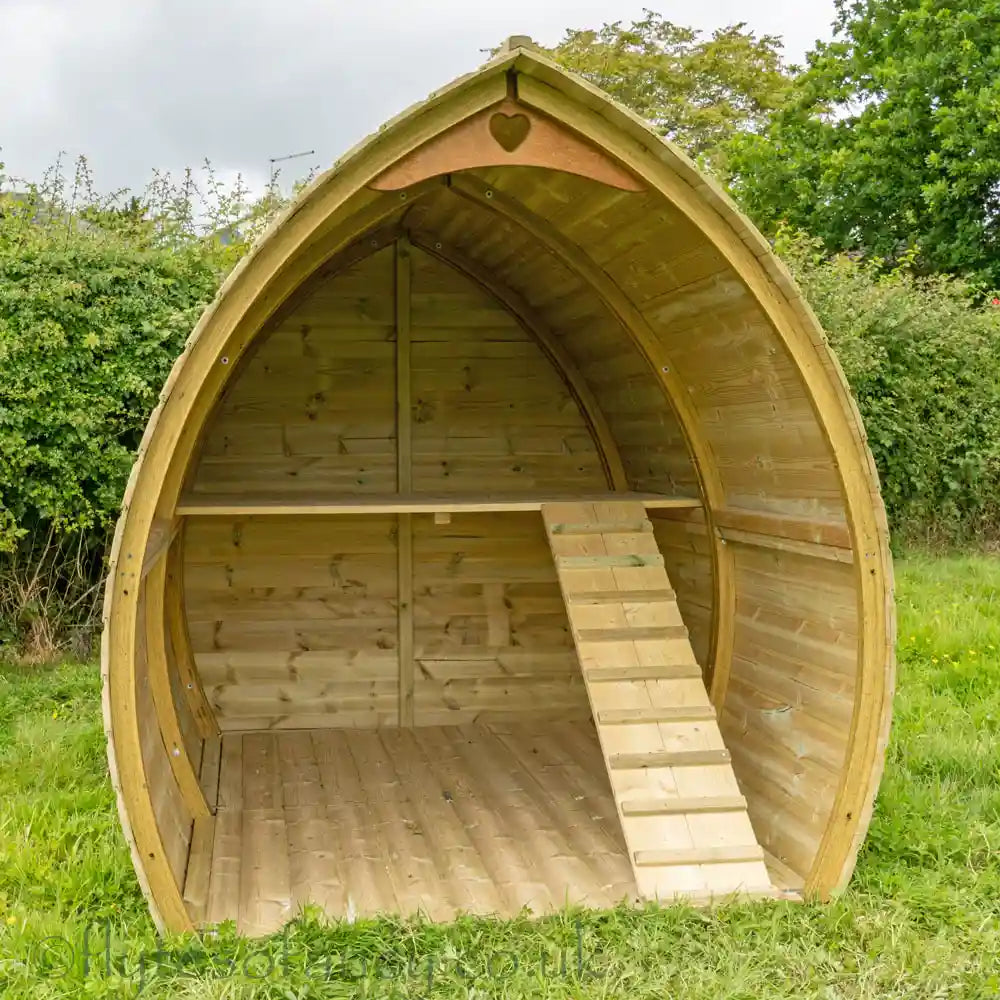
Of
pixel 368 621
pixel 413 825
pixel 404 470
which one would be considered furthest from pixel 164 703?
pixel 404 470

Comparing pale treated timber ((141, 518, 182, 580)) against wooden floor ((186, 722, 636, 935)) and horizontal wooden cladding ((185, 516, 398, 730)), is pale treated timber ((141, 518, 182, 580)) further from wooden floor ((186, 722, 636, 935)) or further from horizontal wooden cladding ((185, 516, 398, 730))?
horizontal wooden cladding ((185, 516, 398, 730))

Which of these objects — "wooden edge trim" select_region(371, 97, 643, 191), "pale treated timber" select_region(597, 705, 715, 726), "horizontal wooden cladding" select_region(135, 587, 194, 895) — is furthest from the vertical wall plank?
"wooden edge trim" select_region(371, 97, 643, 191)

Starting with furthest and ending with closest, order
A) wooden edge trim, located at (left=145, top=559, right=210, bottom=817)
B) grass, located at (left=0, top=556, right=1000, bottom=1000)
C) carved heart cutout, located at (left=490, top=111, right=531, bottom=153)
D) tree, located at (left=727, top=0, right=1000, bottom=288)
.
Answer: tree, located at (left=727, top=0, right=1000, bottom=288) → wooden edge trim, located at (left=145, top=559, right=210, bottom=817) → carved heart cutout, located at (left=490, top=111, right=531, bottom=153) → grass, located at (left=0, top=556, right=1000, bottom=1000)

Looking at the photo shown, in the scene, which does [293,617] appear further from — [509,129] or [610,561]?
[509,129]

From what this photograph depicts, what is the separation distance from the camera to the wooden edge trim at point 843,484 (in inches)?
138

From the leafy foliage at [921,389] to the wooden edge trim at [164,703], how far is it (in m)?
6.11

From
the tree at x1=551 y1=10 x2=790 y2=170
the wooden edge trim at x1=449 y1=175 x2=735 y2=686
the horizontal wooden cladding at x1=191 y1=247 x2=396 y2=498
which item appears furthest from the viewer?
the tree at x1=551 y1=10 x2=790 y2=170

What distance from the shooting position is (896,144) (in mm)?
16078

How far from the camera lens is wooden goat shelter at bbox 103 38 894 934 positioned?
3.43 m

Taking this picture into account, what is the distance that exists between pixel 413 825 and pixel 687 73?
21.2 m

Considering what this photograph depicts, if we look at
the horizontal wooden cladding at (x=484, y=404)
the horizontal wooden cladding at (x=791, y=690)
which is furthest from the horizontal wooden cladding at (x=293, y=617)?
the horizontal wooden cladding at (x=791, y=690)

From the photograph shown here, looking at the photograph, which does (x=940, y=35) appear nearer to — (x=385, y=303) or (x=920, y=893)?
(x=385, y=303)

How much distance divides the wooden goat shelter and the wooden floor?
0.07 ft

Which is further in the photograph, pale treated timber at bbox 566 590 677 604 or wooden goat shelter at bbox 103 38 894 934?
pale treated timber at bbox 566 590 677 604
